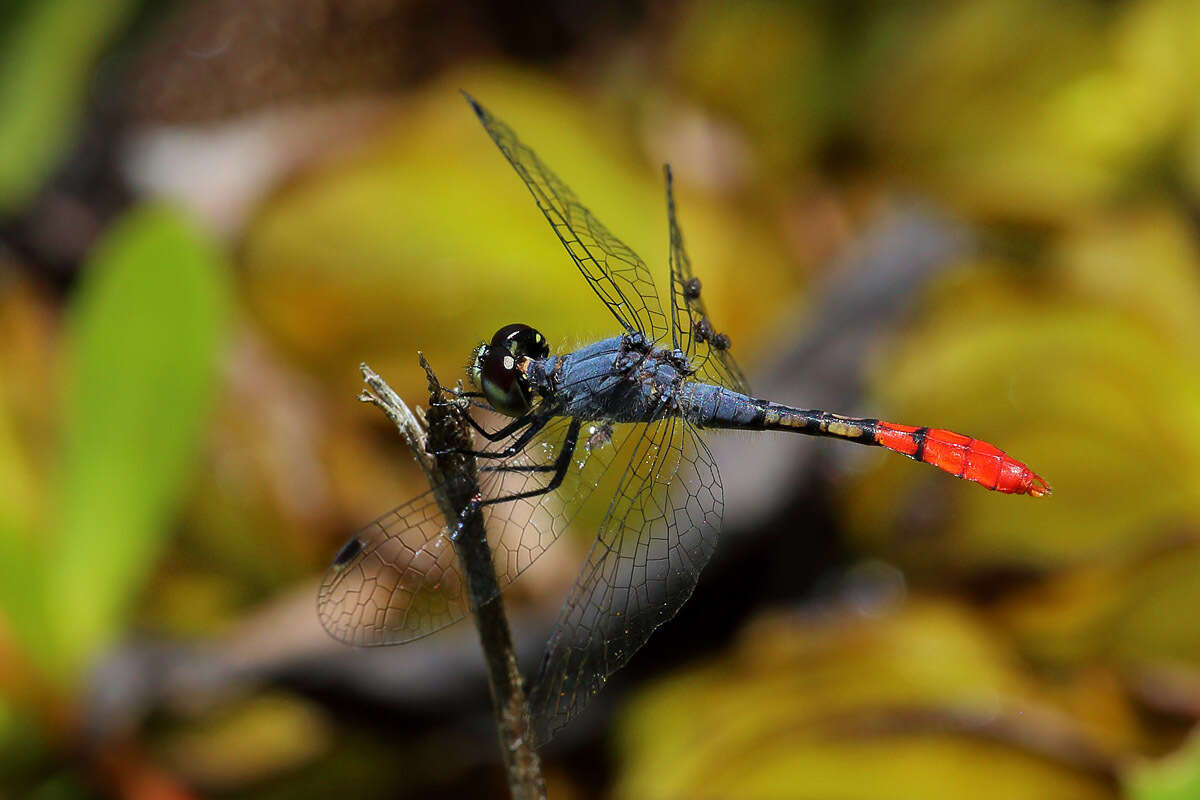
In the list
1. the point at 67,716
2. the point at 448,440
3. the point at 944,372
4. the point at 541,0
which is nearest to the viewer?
the point at 448,440

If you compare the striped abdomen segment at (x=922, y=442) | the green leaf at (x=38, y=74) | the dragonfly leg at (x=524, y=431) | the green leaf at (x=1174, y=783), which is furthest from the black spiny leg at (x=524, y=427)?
the green leaf at (x=38, y=74)

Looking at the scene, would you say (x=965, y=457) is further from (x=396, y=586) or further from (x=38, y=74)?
(x=38, y=74)

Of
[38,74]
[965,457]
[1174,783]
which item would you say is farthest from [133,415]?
[1174,783]

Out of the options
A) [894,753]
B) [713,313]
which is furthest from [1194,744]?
[713,313]

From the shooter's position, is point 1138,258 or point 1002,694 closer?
point 1002,694

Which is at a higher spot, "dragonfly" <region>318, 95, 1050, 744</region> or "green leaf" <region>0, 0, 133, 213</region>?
"green leaf" <region>0, 0, 133, 213</region>

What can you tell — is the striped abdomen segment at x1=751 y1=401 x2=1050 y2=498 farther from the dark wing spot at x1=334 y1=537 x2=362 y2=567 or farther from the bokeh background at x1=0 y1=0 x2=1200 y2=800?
the dark wing spot at x1=334 y1=537 x2=362 y2=567

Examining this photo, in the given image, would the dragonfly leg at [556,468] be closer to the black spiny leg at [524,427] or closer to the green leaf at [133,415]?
the black spiny leg at [524,427]

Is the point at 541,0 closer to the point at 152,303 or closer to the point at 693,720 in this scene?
the point at 152,303

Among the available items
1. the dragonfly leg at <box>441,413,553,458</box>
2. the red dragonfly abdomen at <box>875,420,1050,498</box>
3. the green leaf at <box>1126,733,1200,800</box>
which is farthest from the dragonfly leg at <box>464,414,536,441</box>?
the green leaf at <box>1126,733,1200,800</box>
